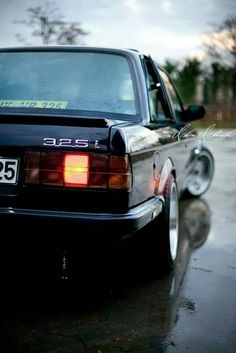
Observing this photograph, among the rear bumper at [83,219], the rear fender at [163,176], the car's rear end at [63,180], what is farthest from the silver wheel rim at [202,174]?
the rear bumper at [83,219]

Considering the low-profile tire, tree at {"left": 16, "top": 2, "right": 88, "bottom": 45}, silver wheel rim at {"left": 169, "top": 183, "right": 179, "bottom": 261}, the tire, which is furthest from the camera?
tree at {"left": 16, "top": 2, "right": 88, "bottom": 45}

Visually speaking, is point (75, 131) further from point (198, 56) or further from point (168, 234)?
point (198, 56)

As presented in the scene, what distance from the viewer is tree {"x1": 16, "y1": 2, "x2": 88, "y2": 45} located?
8.72 meters

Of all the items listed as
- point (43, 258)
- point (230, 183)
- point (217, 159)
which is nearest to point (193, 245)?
point (43, 258)

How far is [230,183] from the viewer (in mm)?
7375

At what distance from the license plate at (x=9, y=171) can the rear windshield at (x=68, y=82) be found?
0.66 metres

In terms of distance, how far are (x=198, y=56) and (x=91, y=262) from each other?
25725 mm

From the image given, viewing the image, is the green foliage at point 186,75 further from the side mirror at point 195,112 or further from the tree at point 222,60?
the side mirror at point 195,112

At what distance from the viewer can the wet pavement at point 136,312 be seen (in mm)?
2293

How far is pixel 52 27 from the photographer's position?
12.4m

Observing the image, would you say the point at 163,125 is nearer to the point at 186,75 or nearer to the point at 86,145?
the point at 86,145

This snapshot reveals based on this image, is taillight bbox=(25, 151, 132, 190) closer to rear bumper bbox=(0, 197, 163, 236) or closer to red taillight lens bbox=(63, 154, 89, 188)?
red taillight lens bbox=(63, 154, 89, 188)

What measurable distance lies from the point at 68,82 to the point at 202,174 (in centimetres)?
350

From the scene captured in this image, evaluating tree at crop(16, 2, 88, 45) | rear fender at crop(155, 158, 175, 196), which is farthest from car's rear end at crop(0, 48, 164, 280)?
tree at crop(16, 2, 88, 45)
